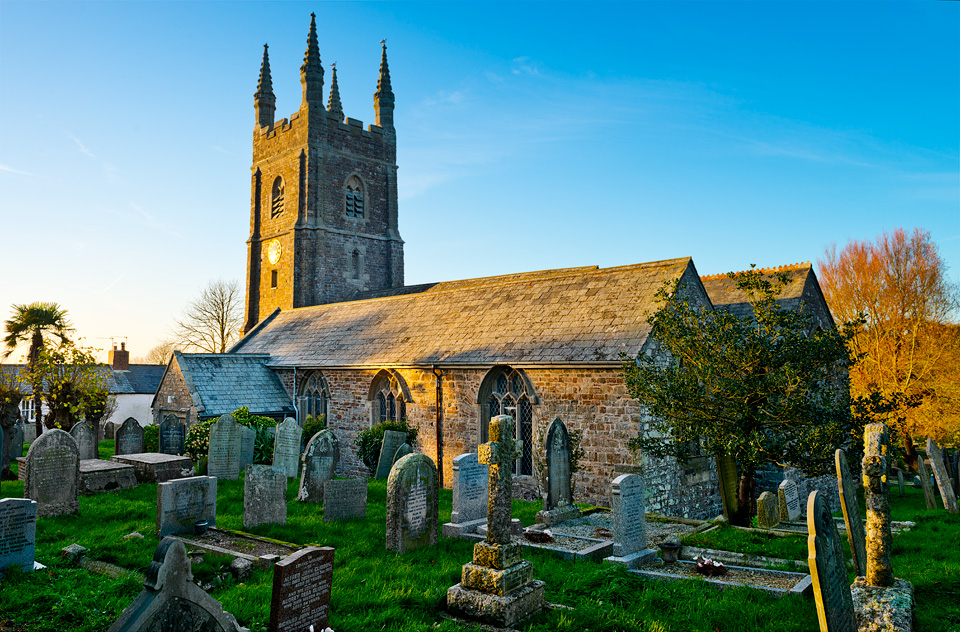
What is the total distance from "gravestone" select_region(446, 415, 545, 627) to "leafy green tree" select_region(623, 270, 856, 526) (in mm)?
5479

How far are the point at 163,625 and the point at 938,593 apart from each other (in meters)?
8.02

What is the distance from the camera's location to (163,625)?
164 inches

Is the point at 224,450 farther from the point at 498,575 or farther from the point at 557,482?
the point at 498,575

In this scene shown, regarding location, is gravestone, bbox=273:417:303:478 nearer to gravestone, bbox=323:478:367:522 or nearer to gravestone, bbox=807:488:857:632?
gravestone, bbox=323:478:367:522

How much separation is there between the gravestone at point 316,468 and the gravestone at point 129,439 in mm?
7763

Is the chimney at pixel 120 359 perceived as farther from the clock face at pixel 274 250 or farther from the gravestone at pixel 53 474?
the gravestone at pixel 53 474

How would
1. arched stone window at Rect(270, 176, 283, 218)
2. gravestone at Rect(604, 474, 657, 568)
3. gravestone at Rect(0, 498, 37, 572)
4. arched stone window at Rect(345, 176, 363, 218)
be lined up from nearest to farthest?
gravestone at Rect(0, 498, 37, 572)
gravestone at Rect(604, 474, 657, 568)
arched stone window at Rect(345, 176, 363, 218)
arched stone window at Rect(270, 176, 283, 218)

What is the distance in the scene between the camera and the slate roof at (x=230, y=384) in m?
20.1

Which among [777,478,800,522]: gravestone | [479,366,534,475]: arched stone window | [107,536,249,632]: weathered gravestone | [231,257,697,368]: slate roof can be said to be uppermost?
[231,257,697,368]: slate roof

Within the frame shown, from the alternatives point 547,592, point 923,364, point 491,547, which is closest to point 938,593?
point 547,592

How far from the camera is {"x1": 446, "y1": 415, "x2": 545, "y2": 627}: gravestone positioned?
6.38 m

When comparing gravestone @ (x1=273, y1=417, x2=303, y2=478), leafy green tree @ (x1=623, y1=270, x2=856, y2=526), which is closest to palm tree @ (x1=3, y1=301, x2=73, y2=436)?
gravestone @ (x1=273, y1=417, x2=303, y2=478)

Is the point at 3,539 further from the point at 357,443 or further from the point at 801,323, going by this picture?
the point at 801,323

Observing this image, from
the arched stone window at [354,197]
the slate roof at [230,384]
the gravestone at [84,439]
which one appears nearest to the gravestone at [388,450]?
the slate roof at [230,384]
